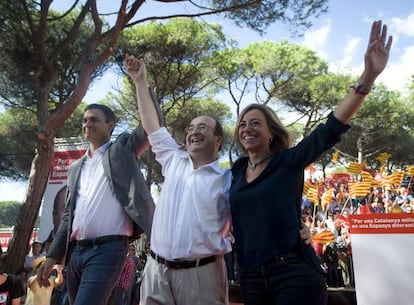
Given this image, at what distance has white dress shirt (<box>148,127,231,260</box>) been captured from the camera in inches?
74.7

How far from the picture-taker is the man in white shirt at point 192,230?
1.87 metres

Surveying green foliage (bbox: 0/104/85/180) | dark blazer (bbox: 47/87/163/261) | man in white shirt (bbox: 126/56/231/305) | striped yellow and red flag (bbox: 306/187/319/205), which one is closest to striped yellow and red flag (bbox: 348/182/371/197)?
striped yellow and red flag (bbox: 306/187/319/205)

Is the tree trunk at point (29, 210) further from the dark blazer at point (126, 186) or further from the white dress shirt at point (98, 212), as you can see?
the white dress shirt at point (98, 212)

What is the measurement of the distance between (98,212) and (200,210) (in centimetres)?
74

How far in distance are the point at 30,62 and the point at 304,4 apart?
7324 mm

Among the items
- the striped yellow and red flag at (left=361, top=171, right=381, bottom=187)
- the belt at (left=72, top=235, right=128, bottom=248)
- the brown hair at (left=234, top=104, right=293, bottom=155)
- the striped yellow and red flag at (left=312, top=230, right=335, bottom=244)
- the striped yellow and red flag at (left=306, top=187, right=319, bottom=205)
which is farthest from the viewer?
the striped yellow and red flag at (left=306, top=187, right=319, bottom=205)

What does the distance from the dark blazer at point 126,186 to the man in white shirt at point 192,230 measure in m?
0.27

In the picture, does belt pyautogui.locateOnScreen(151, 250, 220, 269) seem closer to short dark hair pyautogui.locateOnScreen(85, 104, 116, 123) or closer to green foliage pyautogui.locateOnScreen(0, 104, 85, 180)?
short dark hair pyautogui.locateOnScreen(85, 104, 116, 123)

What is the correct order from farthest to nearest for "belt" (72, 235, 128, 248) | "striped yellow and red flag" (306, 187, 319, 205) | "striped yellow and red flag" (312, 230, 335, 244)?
"striped yellow and red flag" (306, 187, 319, 205), "striped yellow and red flag" (312, 230, 335, 244), "belt" (72, 235, 128, 248)

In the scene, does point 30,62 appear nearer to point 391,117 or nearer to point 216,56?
point 216,56

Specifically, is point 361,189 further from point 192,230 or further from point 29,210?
point 192,230

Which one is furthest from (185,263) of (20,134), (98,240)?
(20,134)

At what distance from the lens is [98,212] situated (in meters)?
2.40

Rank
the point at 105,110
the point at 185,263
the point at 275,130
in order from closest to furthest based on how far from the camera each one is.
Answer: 1. the point at 185,263
2. the point at 275,130
3. the point at 105,110
